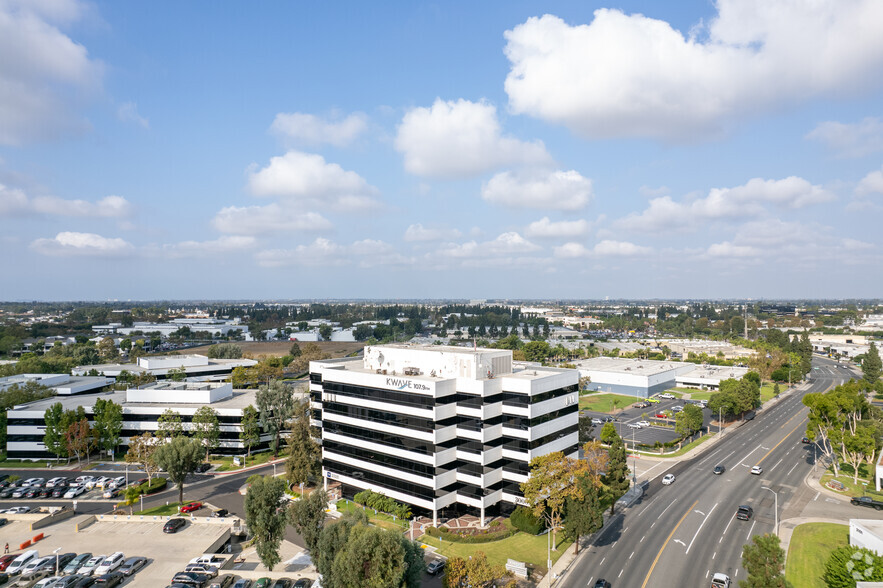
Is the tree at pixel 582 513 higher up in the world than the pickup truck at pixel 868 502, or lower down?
higher up

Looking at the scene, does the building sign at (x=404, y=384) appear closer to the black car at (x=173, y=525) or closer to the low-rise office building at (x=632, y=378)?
the black car at (x=173, y=525)

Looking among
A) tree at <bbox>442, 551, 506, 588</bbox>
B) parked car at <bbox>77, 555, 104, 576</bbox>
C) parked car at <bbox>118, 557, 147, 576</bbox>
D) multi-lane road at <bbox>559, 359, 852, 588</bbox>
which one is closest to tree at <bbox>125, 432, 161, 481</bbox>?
parked car at <bbox>77, 555, 104, 576</bbox>

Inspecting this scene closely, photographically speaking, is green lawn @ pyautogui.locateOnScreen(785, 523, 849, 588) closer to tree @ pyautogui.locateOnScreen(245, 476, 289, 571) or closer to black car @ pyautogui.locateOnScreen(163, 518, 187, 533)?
tree @ pyautogui.locateOnScreen(245, 476, 289, 571)

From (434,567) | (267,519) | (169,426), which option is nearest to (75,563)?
(267,519)

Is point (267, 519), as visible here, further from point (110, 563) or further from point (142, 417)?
point (142, 417)

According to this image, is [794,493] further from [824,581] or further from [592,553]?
[592,553]

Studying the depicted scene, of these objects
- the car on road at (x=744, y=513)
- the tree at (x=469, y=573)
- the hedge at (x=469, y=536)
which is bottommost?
the car on road at (x=744, y=513)

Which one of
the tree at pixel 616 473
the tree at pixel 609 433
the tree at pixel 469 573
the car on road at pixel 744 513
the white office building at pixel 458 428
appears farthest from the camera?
the tree at pixel 609 433

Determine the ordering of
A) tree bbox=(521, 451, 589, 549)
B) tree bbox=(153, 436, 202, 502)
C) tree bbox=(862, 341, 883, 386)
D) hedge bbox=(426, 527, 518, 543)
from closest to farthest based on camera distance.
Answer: tree bbox=(521, 451, 589, 549) < hedge bbox=(426, 527, 518, 543) < tree bbox=(153, 436, 202, 502) < tree bbox=(862, 341, 883, 386)

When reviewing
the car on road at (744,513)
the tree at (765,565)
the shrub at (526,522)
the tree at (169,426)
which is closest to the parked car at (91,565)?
the tree at (169,426)
